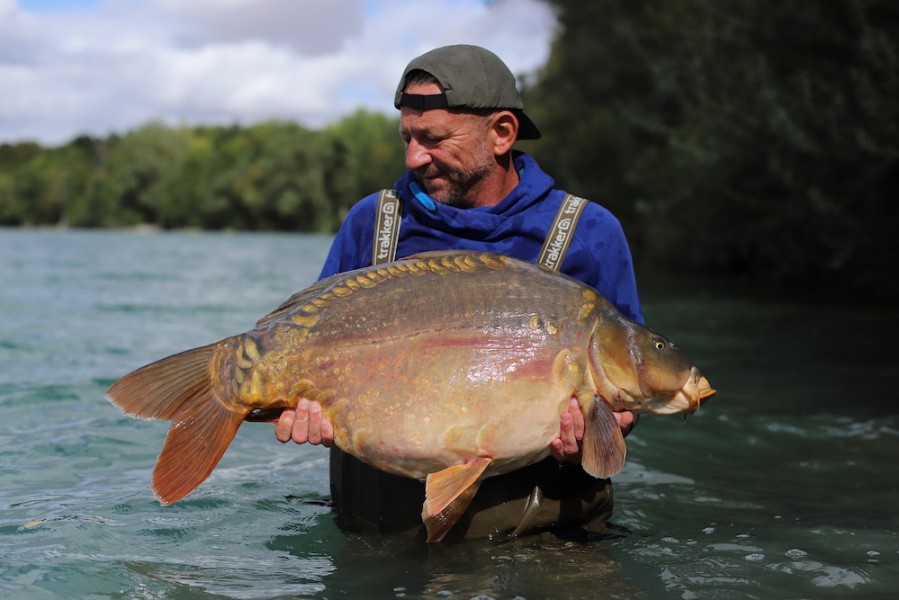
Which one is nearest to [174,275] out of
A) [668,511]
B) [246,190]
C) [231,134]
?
[668,511]

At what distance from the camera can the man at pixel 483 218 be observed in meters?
4.13

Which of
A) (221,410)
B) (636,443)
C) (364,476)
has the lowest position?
(636,443)

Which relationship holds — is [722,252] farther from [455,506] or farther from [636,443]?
[455,506]

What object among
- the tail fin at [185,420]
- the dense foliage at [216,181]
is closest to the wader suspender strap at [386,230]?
the tail fin at [185,420]

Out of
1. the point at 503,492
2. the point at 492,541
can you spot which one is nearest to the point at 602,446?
the point at 503,492

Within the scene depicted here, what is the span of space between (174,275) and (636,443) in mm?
18105

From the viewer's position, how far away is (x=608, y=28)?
26797 millimetres

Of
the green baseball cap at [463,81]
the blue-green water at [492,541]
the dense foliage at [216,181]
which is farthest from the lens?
the dense foliage at [216,181]

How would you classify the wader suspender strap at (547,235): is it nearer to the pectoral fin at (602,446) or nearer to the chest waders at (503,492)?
the chest waders at (503,492)

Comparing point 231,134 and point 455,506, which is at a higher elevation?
point 231,134

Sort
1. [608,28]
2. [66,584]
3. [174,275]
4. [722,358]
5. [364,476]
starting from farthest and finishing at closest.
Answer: [608,28] < [174,275] < [722,358] < [364,476] < [66,584]

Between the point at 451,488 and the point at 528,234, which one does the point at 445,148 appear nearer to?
the point at 528,234

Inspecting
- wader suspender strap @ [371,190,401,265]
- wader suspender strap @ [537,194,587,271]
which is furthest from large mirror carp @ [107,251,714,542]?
wader suspender strap @ [371,190,401,265]

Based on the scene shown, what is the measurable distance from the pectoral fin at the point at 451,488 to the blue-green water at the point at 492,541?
352 millimetres
